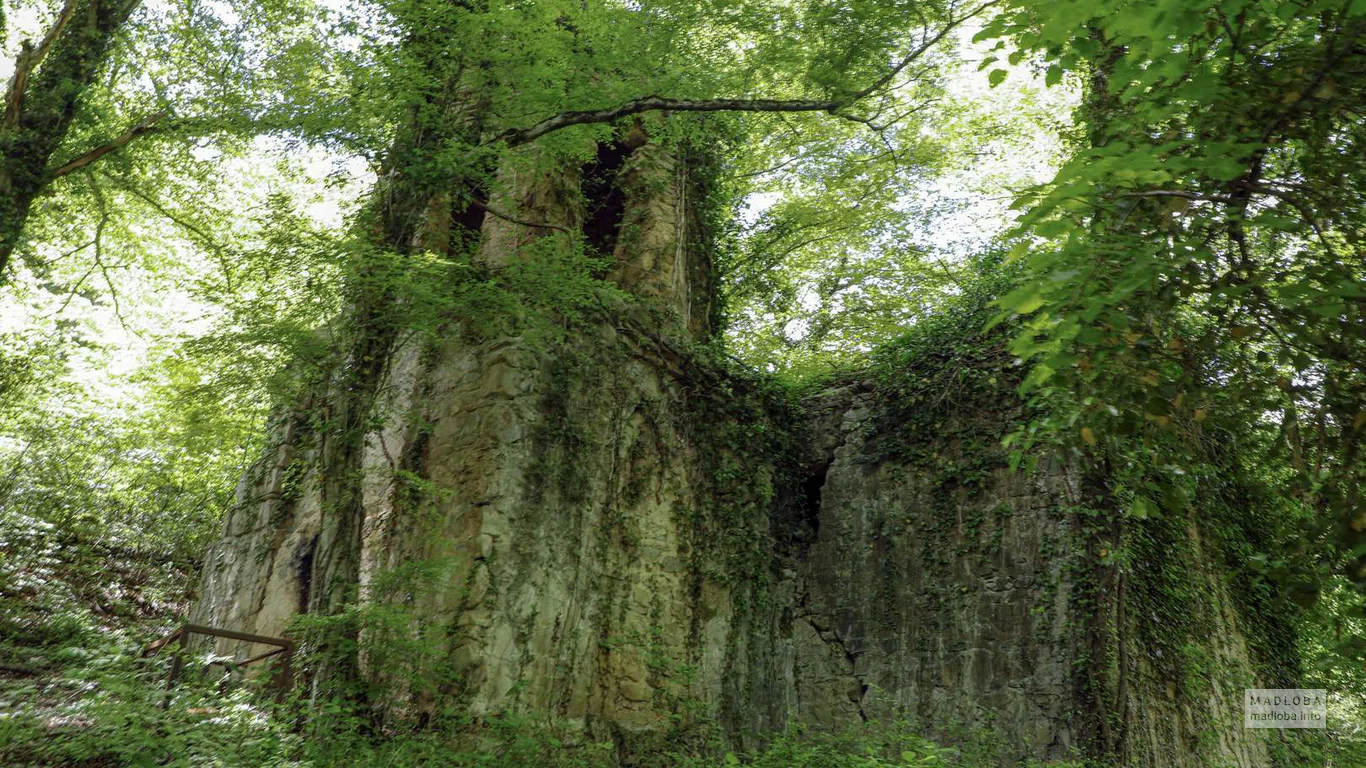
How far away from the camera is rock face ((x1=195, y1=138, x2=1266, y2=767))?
26.3ft

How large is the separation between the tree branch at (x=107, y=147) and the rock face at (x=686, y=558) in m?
3.27

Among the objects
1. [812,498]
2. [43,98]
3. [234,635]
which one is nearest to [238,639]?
[234,635]

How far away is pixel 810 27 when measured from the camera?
905 centimetres

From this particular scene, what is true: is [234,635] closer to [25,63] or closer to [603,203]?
[25,63]

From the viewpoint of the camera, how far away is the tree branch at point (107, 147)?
Answer: 9.57 metres

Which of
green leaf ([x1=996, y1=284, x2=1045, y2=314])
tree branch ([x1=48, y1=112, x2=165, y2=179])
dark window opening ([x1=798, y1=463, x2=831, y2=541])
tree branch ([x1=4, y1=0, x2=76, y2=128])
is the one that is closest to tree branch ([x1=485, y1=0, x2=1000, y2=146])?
tree branch ([x1=48, y1=112, x2=165, y2=179])

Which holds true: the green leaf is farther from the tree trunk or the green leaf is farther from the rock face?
the tree trunk

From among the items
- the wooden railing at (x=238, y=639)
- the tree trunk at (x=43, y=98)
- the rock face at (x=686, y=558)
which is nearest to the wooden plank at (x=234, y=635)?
the wooden railing at (x=238, y=639)

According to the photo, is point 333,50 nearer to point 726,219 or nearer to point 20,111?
point 20,111

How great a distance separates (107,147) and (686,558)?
290 inches

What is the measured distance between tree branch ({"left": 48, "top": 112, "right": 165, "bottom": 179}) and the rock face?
129 inches

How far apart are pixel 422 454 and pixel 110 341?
9116 mm

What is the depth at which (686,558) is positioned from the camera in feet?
32.0

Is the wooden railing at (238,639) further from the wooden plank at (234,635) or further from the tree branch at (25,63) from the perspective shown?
the tree branch at (25,63)
